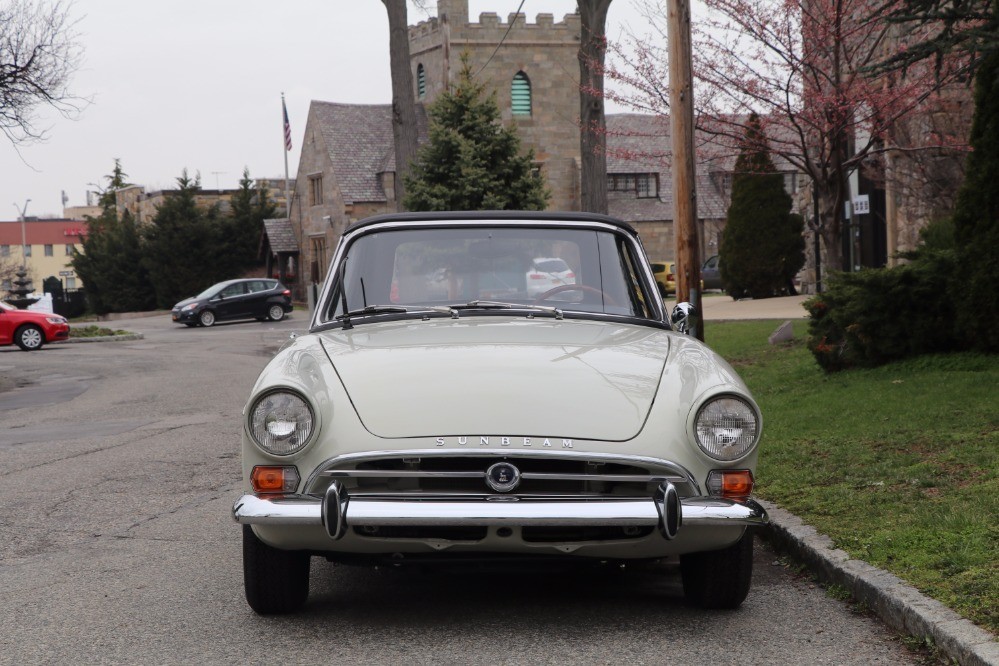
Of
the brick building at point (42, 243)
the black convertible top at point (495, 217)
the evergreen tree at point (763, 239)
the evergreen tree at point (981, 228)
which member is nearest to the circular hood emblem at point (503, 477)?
the black convertible top at point (495, 217)

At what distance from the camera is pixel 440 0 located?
52.7 m

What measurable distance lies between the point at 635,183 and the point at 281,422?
2271 inches

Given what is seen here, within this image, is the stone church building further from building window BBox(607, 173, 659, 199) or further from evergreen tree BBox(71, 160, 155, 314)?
evergreen tree BBox(71, 160, 155, 314)

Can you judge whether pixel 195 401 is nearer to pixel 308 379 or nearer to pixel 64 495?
pixel 64 495

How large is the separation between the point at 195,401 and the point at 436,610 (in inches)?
407

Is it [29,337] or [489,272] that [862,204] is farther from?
[29,337]

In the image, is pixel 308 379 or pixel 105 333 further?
pixel 105 333

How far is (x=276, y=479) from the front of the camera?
14.5 feet

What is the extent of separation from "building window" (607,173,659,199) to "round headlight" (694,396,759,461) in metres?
57.0

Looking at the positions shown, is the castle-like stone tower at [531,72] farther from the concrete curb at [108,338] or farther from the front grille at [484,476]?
the front grille at [484,476]

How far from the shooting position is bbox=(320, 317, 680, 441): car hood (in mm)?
4340

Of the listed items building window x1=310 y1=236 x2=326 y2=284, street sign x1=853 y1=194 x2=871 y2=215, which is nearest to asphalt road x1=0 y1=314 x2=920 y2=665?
street sign x1=853 y1=194 x2=871 y2=215

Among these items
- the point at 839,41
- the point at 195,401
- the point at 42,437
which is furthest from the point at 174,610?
the point at 839,41

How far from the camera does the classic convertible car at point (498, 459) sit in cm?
424
